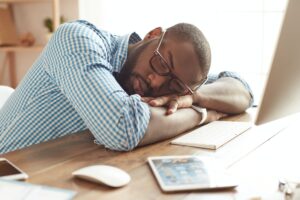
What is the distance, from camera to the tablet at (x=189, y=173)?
92 cm

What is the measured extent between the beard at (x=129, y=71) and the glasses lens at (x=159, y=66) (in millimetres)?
77

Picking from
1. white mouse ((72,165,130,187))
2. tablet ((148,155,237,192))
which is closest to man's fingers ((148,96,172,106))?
tablet ((148,155,237,192))

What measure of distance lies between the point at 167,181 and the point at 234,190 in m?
0.14

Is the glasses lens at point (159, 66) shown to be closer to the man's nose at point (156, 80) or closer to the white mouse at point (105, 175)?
the man's nose at point (156, 80)

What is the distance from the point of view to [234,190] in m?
0.92

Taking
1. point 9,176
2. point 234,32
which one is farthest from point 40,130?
point 234,32

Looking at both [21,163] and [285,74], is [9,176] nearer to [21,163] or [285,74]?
[21,163]

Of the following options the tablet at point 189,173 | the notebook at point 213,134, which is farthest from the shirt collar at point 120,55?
the tablet at point 189,173

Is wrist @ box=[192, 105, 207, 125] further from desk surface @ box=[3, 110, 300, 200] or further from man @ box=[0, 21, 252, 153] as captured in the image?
desk surface @ box=[3, 110, 300, 200]

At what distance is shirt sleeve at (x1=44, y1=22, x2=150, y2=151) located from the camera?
46.8 inches

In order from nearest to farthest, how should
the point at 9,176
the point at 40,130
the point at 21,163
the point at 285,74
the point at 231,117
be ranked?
the point at 285,74
the point at 9,176
the point at 21,163
the point at 40,130
the point at 231,117

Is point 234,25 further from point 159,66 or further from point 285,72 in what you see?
point 285,72

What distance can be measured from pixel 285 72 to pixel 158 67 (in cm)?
74

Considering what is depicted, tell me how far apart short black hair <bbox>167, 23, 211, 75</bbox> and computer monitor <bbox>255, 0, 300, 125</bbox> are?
0.71m
